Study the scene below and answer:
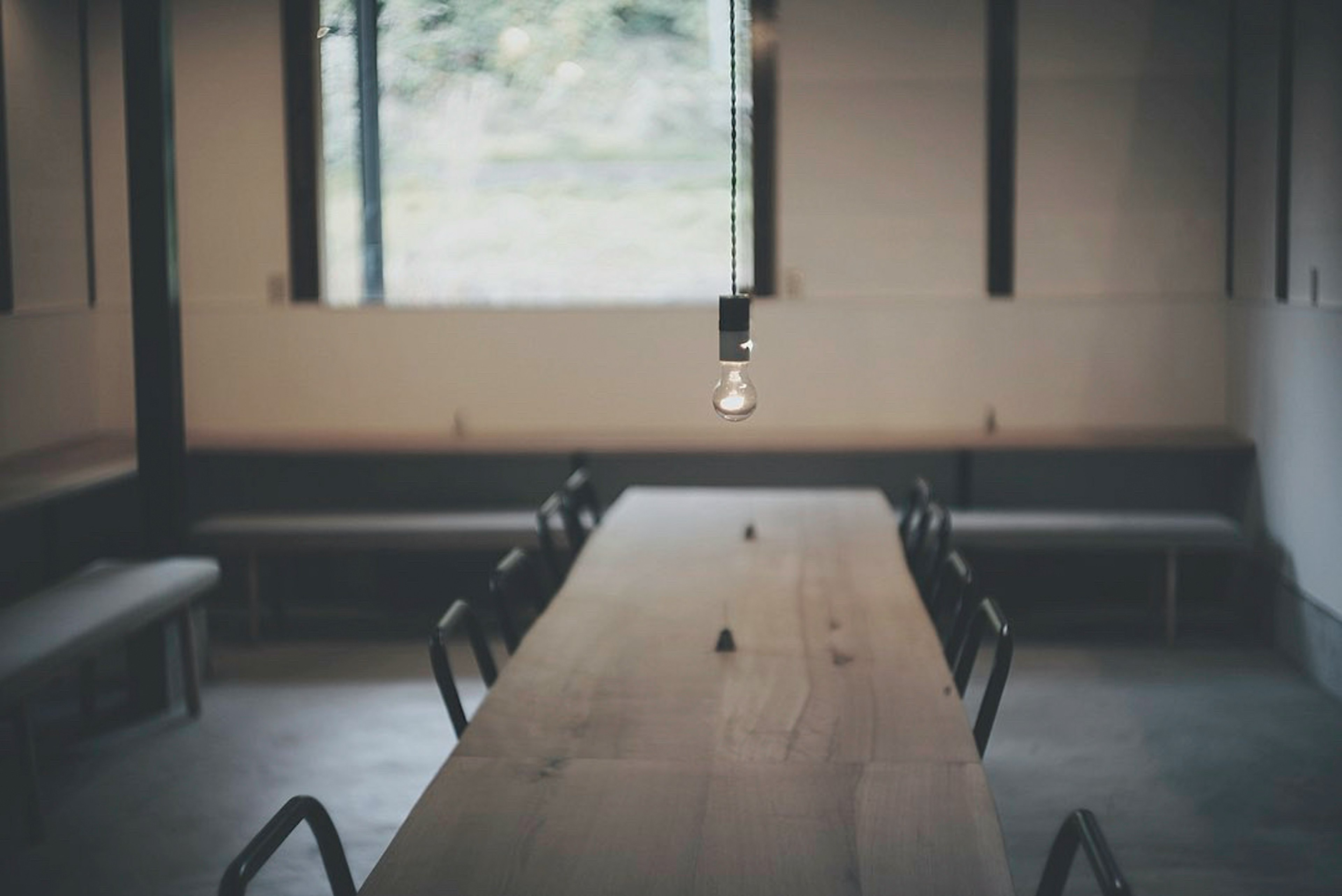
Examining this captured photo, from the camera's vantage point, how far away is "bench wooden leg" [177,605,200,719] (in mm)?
5367

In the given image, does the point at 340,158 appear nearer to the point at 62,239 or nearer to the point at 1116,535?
the point at 62,239

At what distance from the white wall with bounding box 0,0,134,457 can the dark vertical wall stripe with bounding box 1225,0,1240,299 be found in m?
4.47

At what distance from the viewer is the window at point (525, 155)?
6949 mm

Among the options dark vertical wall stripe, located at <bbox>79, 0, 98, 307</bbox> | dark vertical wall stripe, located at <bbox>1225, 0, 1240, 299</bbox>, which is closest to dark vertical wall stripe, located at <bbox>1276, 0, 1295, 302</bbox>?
dark vertical wall stripe, located at <bbox>1225, 0, 1240, 299</bbox>

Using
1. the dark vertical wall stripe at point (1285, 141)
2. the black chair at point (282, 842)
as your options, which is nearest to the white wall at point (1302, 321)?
the dark vertical wall stripe at point (1285, 141)

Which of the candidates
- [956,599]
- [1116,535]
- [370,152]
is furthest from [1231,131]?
[370,152]

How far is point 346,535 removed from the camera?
20.9ft

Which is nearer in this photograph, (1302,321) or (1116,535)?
(1302,321)

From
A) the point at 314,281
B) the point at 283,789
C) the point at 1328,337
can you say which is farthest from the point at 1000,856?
the point at 314,281

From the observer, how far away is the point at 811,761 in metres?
2.61

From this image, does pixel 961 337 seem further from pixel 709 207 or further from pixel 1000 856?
pixel 1000 856

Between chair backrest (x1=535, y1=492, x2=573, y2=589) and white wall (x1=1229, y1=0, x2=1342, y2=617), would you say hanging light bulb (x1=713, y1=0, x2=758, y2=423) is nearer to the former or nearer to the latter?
chair backrest (x1=535, y1=492, x2=573, y2=589)

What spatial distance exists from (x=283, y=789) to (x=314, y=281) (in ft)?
9.64

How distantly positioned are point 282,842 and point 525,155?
199 inches
